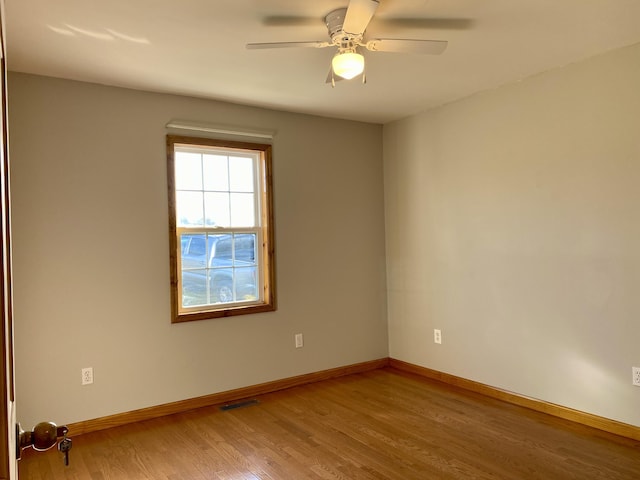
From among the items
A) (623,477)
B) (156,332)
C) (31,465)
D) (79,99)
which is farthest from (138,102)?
(623,477)

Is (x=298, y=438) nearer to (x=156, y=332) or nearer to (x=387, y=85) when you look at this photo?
Answer: (x=156, y=332)

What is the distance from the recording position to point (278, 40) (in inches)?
106

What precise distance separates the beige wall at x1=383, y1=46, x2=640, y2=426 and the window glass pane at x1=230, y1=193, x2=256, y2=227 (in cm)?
145

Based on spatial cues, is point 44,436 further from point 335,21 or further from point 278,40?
point 278,40

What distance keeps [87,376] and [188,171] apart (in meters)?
1.64

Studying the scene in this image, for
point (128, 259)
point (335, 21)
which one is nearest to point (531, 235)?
point (335, 21)

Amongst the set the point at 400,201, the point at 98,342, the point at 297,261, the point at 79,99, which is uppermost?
the point at 79,99

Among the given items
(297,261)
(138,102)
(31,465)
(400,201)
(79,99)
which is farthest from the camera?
(400,201)

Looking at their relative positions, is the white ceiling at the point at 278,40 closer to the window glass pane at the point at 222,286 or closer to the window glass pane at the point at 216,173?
the window glass pane at the point at 216,173

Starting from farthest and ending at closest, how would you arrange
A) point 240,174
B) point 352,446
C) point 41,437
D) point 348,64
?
point 240,174 < point 352,446 < point 348,64 < point 41,437

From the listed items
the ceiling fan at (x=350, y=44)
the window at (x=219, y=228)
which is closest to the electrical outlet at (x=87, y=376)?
the window at (x=219, y=228)

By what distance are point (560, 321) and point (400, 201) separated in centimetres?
183

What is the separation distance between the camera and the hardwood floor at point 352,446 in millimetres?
2639

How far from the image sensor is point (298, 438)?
310 centimetres
